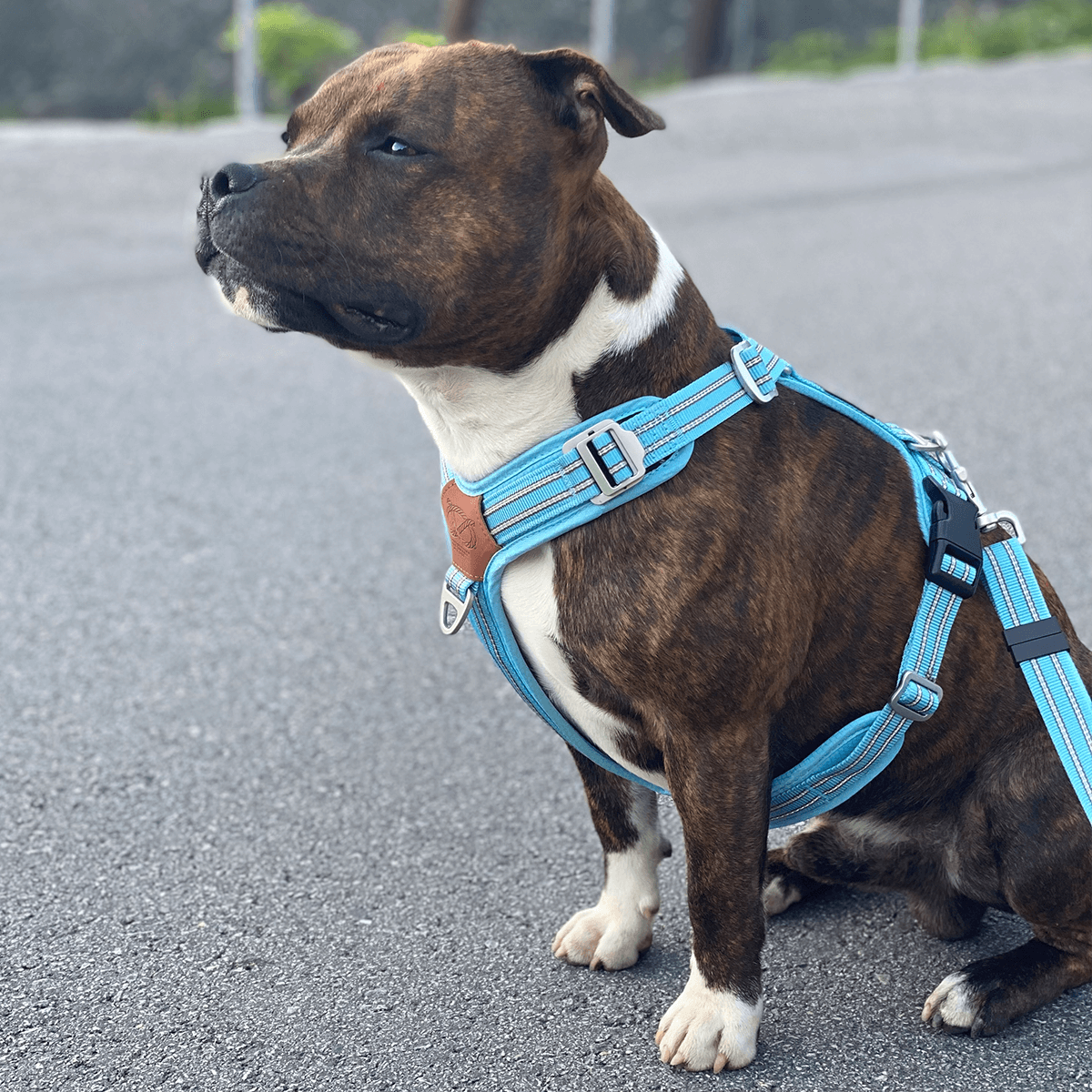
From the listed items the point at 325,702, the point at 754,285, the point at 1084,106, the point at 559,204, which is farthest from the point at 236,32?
the point at 559,204

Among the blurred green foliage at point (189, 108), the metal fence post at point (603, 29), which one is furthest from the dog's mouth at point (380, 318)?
the metal fence post at point (603, 29)

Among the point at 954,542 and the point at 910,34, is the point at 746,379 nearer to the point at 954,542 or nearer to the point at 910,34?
the point at 954,542

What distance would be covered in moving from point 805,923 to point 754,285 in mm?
5029

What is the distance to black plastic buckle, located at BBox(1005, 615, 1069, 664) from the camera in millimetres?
2238

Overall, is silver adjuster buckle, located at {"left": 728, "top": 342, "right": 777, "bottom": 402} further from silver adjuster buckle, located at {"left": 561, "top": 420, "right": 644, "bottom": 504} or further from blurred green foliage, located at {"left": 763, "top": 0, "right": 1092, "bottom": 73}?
blurred green foliage, located at {"left": 763, "top": 0, "right": 1092, "bottom": 73}

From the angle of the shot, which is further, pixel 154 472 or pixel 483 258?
pixel 154 472

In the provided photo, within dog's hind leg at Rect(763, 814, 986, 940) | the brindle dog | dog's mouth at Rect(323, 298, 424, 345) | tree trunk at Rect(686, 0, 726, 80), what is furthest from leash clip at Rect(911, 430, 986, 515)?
tree trunk at Rect(686, 0, 726, 80)

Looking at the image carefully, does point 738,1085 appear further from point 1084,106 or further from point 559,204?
point 1084,106

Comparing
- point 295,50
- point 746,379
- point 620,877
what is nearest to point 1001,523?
point 746,379

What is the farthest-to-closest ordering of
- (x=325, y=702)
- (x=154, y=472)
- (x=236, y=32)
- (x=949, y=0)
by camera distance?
(x=949, y=0)
(x=236, y=32)
(x=154, y=472)
(x=325, y=702)

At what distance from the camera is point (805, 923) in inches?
103

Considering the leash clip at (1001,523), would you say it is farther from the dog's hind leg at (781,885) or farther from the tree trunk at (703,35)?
the tree trunk at (703,35)

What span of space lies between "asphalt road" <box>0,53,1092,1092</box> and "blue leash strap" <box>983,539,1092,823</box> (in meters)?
0.50

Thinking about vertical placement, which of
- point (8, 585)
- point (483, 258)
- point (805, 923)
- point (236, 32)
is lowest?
point (236, 32)
